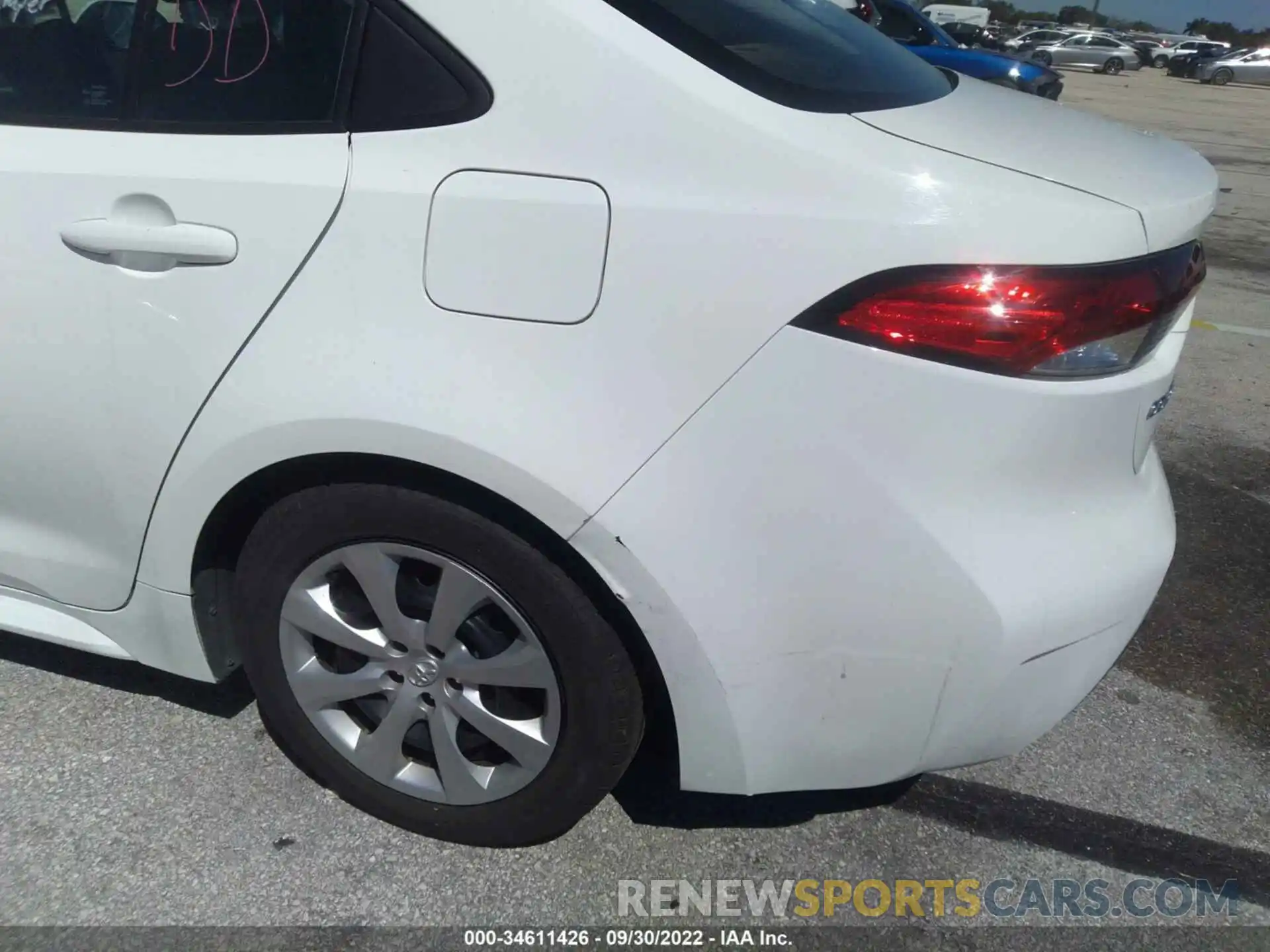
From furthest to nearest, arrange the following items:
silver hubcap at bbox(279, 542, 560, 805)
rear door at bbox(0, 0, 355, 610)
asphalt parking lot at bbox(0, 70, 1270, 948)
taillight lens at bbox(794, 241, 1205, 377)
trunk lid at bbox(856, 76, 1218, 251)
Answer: asphalt parking lot at bbox(0, 70, 1270, 948)
silver hubcap at bbox(279, 542, 560, 805)
rear door at bbox(0, 0, 355, 610)
trunk lid at bbox(856, 76, 1218, 251)
taillight lens at bbox(794, 241, 1205, 377)

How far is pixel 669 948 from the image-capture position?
1906mm

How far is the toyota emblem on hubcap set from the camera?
6.22 ft

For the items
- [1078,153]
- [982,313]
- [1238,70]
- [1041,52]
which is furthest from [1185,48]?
[982,313]

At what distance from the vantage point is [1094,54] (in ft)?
133

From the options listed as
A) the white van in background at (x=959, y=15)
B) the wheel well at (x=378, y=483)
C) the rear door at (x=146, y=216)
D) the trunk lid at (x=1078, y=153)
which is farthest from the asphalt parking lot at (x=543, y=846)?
the white van in background at (x=959, y=15)

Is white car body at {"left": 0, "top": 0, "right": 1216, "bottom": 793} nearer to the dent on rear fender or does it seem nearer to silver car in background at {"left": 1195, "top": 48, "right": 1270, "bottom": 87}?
the dent on rear fender

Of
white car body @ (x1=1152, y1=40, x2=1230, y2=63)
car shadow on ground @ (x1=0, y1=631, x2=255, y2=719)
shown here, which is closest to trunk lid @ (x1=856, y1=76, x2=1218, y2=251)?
car shadow on ground @ (x1=0, y1=631, x2=255, y2=719)

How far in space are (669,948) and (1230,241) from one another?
338 inches

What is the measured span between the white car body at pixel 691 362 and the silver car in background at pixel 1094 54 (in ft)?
143

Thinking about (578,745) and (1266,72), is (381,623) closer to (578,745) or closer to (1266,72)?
(578,745)

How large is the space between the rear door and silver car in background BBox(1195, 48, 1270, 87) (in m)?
42.7

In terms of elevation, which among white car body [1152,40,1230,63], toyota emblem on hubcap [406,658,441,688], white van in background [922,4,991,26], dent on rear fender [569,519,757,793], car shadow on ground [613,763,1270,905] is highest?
white car body [1152,40,1230,63]

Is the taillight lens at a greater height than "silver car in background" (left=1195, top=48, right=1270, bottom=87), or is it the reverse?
"silver car in background" (left=1195, top=48, right=1270, bottom=87)

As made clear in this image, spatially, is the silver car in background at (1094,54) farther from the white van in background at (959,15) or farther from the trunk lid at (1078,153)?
the trunk lid at (1078,153)
